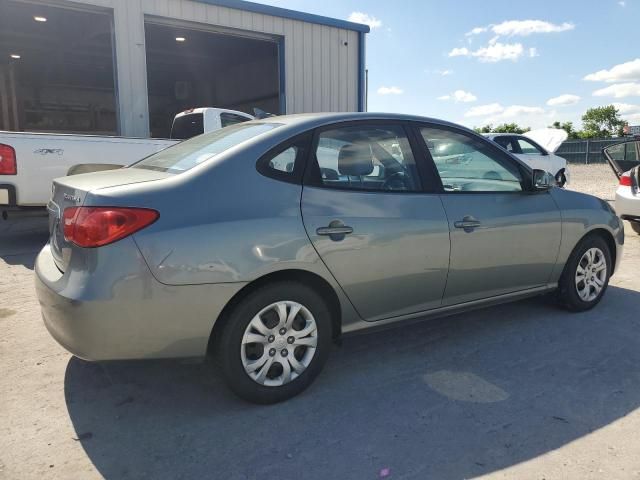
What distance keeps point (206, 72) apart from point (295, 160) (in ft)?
67.7

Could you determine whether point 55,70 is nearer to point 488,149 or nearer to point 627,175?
point 627,175

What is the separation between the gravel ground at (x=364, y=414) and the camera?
231cm

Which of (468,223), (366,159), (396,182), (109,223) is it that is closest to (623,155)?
(468,223)

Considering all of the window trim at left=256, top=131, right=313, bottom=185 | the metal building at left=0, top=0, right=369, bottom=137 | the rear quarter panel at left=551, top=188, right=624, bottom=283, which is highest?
the metal building at left=0, top=0, right=369, bottom=137

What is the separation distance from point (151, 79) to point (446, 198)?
2288 centimetres

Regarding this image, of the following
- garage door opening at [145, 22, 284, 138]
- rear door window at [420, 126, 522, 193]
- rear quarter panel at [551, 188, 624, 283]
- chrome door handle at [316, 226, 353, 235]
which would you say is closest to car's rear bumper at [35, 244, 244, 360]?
chrome door handle at [316, 226, 353, 235]

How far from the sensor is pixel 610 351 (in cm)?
355

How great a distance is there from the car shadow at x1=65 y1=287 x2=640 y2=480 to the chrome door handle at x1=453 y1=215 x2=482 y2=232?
857 mm

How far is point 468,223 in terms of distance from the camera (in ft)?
11.1

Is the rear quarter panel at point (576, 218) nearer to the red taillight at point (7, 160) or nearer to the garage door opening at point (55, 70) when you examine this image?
the red taillight at point (7, 160)

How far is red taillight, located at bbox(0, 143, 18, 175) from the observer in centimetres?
640

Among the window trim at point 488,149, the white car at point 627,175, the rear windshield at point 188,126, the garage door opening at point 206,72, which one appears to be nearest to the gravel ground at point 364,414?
the window trim at point 488,149

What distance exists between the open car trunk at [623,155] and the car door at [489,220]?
440 cm

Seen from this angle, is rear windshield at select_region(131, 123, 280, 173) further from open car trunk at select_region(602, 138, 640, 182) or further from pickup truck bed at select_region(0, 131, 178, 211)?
open car trunk at select_region(602, 138, 640, 182)
